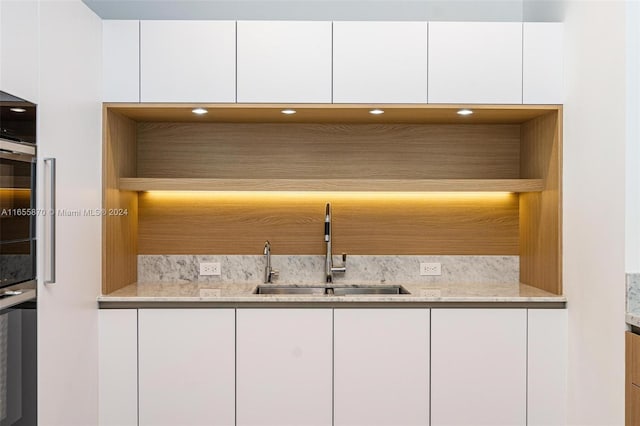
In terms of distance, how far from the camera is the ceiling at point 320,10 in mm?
3629

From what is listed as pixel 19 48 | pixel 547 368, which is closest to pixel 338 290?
pixel 547 368

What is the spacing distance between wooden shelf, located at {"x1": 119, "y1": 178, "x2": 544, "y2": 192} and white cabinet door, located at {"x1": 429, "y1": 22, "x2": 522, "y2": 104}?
0.45 meters

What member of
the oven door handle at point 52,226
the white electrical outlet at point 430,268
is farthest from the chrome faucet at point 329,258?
the oven door handle at point 52,226

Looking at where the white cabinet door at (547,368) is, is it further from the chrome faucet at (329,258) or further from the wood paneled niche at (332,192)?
the chrome faucet at (329,258)

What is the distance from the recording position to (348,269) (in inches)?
144

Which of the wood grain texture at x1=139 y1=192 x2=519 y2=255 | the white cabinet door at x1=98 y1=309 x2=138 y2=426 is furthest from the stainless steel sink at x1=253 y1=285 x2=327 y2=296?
the white cabinet door at x1=98 y1=309 x2=138 y2=426

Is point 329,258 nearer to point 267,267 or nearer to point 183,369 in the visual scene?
point 267,267

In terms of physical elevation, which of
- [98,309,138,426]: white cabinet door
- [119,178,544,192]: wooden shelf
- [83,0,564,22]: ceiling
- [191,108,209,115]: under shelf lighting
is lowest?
[98,309,138,426]: white cabinet door

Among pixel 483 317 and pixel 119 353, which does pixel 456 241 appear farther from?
pixel 119 353

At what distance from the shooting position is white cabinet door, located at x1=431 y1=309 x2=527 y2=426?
9.85 feet

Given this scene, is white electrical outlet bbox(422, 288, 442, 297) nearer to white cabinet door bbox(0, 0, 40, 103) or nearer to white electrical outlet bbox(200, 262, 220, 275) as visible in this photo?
white electrical outlet bbox(200, 262, 220, 275)

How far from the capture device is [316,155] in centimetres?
364

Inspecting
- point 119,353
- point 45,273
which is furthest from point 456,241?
point 45,273

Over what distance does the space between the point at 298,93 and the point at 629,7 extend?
5.08ft
